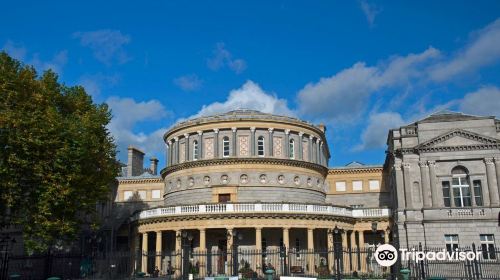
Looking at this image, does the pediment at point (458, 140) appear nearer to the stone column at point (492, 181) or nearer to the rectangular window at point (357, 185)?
the stone column at point (492, 181)

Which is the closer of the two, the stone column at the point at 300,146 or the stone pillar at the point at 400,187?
the stone pillar at the point at 400,187

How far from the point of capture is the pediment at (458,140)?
1459 inches

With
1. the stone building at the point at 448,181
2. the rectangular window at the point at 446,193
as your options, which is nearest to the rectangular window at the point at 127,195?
the stone building at the point at 448,181

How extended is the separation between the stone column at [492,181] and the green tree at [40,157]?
28.5 metres

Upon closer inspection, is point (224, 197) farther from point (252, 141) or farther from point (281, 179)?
point (252, 141)

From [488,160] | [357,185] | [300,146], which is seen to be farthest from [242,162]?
[488,160]

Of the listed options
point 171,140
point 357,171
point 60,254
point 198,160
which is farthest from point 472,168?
point 60,254

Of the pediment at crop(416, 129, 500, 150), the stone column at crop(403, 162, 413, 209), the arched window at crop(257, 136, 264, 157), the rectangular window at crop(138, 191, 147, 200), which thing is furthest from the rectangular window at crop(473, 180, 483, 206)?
the rectangular window at crop(138, 191, 147, 200)

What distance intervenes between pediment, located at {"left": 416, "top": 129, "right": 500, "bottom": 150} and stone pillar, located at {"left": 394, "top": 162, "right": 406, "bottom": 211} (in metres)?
2.31

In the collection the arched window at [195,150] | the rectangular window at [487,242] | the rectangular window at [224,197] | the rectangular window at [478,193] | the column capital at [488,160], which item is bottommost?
the rectangular window at [487,242]

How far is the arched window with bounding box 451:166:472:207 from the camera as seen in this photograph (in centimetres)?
3703

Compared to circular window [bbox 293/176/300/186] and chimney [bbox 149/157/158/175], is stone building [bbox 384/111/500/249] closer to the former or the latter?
circular window [bbox 293/176/300/186]

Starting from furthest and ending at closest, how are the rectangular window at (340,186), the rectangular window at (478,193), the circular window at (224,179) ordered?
the rectangular window at (340,186), the circular window at (224,179), the rectangular window at (478,193)

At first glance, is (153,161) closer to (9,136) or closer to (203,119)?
(203,119)
